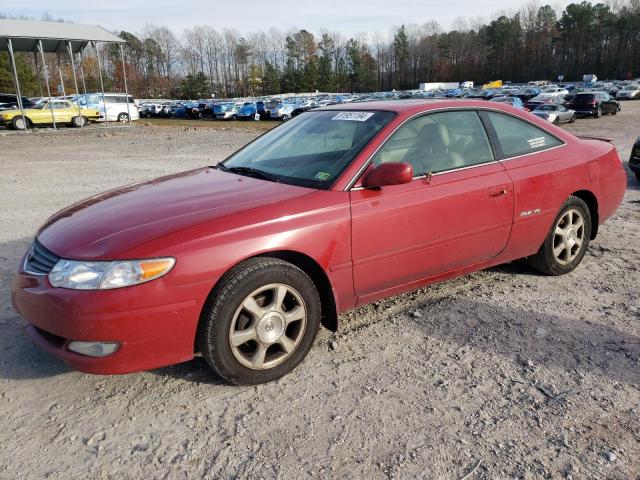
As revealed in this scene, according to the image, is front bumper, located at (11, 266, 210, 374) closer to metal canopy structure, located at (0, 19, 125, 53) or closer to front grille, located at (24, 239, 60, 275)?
front grille, located at (24, 239, 60, 275)

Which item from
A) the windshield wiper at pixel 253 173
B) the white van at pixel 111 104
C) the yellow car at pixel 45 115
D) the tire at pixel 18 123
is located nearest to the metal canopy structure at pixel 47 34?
the yellow car at pixel 45 115

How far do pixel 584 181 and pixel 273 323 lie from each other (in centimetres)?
304

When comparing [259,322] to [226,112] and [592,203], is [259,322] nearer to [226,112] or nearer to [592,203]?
[592,203]

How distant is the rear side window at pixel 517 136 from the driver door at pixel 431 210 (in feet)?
0.57

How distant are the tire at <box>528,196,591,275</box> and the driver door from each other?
0.64 m

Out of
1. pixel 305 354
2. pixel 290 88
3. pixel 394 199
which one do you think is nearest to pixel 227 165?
pixel 394 199

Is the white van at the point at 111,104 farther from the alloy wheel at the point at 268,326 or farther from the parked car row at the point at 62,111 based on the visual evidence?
the alloy wheel at the point at 268,326

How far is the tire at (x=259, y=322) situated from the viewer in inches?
104

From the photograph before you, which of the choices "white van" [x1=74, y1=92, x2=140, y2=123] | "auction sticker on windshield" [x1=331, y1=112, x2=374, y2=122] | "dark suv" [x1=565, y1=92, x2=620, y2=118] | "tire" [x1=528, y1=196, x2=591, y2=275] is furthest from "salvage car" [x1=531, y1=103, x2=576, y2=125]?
"auction sticker on windshield" [x1=331, y1=112, x2=374, y2=122]

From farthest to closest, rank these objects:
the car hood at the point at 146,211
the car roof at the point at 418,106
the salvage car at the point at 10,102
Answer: the salvage car at the point at 10,102 < the car roof at the point at 418,106 < the car hood at the point at 146,211

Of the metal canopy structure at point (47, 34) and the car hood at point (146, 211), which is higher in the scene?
the metal canopy structure at point (47, 34)

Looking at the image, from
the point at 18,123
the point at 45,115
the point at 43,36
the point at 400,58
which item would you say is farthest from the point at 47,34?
the point at 400,58

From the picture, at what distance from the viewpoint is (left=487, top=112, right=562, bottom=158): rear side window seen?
391 centimetres

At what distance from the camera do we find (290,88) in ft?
323
